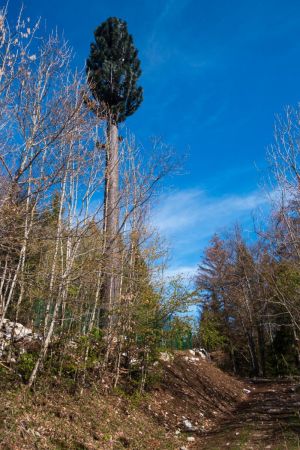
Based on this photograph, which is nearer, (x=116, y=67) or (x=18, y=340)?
(x=18, y=340)

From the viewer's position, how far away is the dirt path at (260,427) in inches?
207

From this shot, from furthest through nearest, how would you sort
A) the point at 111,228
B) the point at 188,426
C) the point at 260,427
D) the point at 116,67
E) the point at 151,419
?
the point at 116,67
the point at 111,228
the point at 188,426
the point at 151,419
the point at 260,427

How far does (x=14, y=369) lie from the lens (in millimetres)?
5469

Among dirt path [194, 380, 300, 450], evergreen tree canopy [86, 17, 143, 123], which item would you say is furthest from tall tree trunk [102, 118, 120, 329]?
dirt path [194, 380, 300, 450]

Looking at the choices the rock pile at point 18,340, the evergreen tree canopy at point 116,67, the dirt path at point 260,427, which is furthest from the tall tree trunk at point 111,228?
the dirt path at point 260,427

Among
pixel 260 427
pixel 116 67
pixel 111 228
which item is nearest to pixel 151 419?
pixel 260 427

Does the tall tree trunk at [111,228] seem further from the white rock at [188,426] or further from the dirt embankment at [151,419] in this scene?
the white rock at [188,426]

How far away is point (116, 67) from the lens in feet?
32.7

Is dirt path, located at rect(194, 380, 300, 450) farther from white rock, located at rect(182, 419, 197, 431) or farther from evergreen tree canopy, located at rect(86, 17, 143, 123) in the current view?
evergreen tree canopy, located at rect(86, 17, 143, 123)

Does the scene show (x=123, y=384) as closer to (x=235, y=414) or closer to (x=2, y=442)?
(x=235, y=414)

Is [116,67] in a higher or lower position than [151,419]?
higher

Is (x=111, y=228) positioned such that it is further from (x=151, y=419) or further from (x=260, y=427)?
(x=260, y=427)

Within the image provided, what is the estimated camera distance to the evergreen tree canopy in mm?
9508

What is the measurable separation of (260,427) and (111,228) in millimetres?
4608
